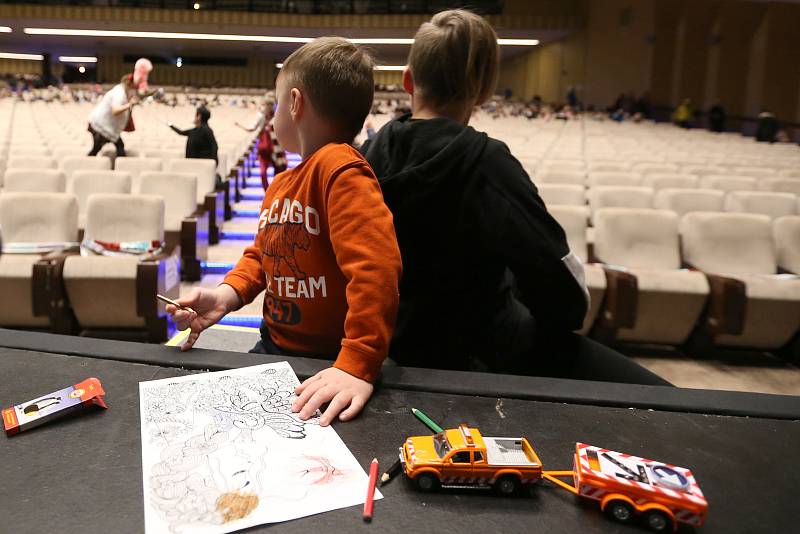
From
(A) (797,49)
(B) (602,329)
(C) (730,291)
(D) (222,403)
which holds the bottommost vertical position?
(B) (602,329)

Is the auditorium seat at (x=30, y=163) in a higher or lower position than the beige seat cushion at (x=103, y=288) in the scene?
higher

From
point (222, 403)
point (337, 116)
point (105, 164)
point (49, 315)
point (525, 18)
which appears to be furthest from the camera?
point (525, 18)

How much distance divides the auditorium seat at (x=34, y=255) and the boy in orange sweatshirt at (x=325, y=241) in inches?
61.1

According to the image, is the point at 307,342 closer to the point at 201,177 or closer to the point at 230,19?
the point at 201,177

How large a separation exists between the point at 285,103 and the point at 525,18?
17.4 m

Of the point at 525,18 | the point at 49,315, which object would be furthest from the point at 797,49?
the point at 49,315

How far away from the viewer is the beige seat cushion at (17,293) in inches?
84.8

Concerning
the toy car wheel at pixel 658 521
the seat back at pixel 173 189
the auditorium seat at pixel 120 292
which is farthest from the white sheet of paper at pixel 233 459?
the seat back at pixel 173 189

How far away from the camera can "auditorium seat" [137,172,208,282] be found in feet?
9.39

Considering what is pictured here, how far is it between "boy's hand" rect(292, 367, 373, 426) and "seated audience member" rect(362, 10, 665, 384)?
259mm

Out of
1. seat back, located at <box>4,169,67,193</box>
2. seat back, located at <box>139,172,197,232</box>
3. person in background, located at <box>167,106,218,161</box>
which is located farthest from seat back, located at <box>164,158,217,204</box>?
seat back, located at <box>4,169,67,193</box>

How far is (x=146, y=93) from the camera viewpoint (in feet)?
14.0

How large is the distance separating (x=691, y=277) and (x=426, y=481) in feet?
7.05

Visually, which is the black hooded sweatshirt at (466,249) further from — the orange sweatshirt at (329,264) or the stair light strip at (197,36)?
the stair light strip at (197,36)
